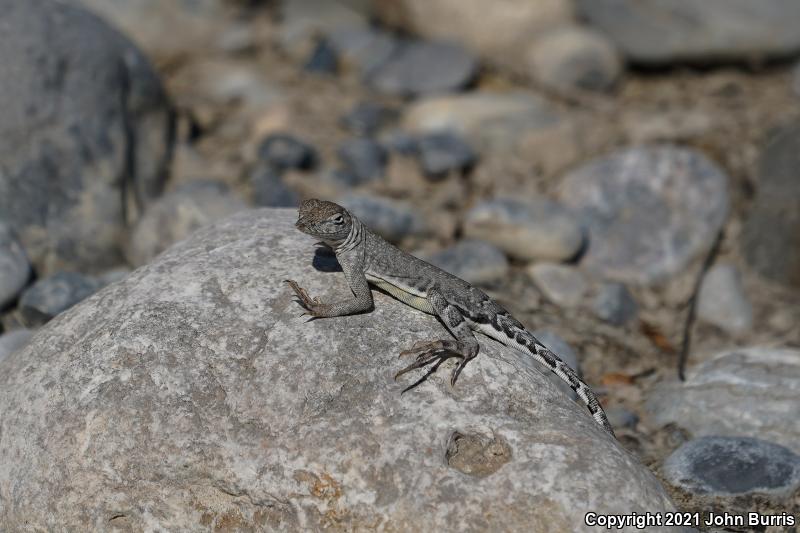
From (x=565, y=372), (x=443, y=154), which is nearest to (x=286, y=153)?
(x=443, y=154)

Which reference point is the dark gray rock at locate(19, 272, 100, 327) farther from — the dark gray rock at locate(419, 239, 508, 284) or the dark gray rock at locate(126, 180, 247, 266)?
the dark gray rock at locate(419, 239, 508, 284)

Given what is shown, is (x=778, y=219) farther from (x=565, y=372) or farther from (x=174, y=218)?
(x=174, y=218)

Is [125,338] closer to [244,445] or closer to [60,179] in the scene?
[244,445]

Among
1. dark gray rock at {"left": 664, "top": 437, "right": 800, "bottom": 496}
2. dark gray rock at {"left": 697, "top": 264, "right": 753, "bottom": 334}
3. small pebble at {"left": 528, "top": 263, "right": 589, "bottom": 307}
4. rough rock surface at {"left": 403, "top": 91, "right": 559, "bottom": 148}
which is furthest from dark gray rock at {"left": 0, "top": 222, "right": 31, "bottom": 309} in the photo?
dark gray rock at {"left": 697, "top": 264, "right": 753, "bottom": 334}

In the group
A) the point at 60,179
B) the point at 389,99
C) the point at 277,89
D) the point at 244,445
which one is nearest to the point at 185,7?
the point at 277,89

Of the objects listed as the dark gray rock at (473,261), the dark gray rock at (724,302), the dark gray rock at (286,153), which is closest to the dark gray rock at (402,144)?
the dark gray rock at (286,153)

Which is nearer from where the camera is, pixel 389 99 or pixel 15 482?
pixel 15 482

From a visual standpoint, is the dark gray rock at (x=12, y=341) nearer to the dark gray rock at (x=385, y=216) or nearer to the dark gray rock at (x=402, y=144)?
the dark gray rock at (x=385, y=216)
